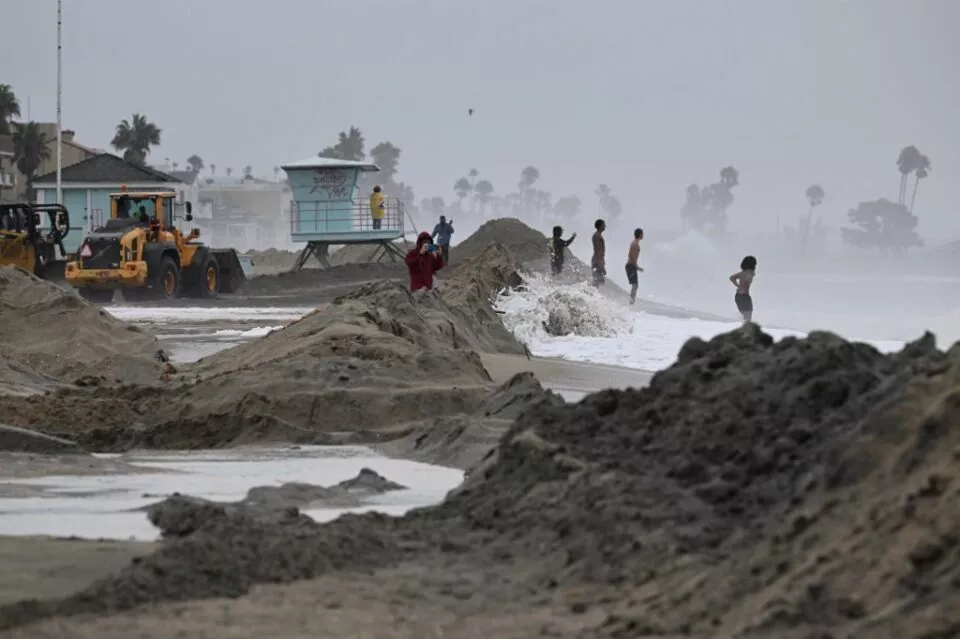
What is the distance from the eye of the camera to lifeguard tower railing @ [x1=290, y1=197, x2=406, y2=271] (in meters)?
48.1

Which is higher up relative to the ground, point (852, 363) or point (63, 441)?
point (852, 363)

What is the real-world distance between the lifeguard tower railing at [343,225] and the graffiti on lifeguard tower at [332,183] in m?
0.40

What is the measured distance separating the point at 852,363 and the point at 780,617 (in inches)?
84.5

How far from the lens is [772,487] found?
570 cm

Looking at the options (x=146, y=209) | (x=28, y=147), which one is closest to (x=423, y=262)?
(x=146, y=209)

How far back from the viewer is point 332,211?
4912cm

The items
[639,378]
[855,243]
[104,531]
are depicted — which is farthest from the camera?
[855,243]

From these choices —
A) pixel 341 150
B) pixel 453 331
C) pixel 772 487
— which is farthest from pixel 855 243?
pixel 772 487

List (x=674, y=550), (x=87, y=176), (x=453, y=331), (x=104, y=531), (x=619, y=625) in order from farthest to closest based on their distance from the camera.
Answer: (x=87, y=176)
(x=453, y=331)
(x=104, y=531)
(x=674, y=550)
(x=619, y=625)

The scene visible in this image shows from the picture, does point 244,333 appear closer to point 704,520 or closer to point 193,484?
point 193,484

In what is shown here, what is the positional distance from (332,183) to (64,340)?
31084mm

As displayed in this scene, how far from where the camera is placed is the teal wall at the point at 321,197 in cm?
4897

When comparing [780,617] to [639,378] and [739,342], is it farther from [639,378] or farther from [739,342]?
[639,378]

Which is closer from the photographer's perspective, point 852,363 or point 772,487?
point 772,487
